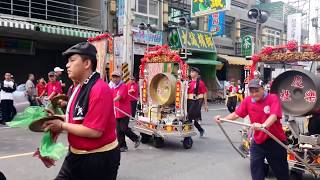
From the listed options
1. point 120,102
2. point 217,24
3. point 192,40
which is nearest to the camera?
point 120,102

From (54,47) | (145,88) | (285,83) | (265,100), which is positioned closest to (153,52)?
(145,88)

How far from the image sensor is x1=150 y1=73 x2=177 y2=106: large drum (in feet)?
29.5

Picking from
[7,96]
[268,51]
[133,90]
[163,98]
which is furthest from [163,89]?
[7,96]

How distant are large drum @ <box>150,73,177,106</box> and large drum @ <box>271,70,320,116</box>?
304cm

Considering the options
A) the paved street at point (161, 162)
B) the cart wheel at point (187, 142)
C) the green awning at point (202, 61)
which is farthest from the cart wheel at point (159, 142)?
the green awning at point (202, 61)

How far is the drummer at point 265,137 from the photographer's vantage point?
456 centimetres

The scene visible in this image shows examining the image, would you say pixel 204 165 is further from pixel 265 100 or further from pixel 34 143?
pixel 34 143

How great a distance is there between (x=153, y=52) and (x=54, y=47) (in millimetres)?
10829

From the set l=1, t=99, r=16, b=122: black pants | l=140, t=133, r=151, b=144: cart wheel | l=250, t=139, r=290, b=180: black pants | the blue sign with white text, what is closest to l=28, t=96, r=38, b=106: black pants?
l=1, t=99, r=16, b=122: black pants

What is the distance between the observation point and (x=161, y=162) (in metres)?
7.33

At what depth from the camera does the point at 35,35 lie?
1656 centimetres

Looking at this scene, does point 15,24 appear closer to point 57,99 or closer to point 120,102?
point 120,102

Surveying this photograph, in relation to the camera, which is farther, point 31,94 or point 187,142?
point 31,94

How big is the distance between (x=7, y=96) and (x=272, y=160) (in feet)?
31.8
